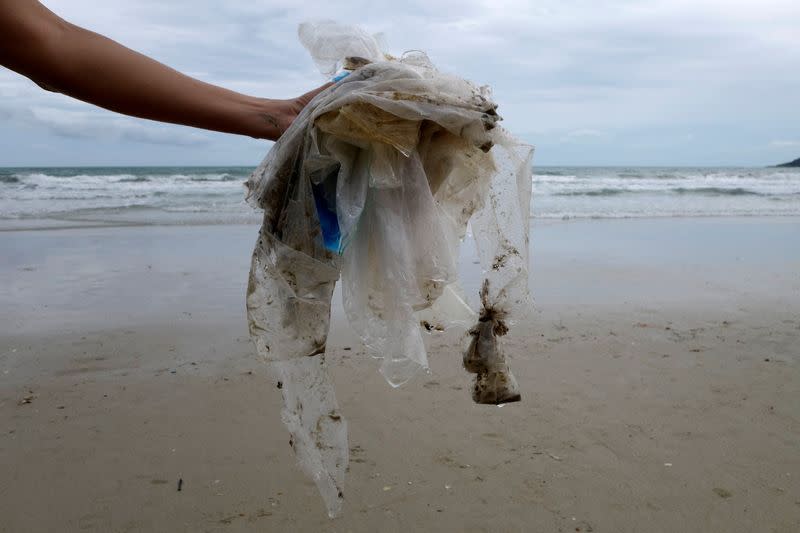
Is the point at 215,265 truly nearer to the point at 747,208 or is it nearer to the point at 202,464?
the point at 202,464

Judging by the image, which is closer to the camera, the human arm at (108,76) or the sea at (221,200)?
the human arm at (108,76)

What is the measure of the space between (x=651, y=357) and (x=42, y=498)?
369cm

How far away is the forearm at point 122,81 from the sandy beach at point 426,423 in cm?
186

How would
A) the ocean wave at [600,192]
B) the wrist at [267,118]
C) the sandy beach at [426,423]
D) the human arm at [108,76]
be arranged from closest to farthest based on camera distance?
the human arm at [108,76]
the wrist at [267,118]
the sandy beach at [426,423]
the ocean wave at [600,192]

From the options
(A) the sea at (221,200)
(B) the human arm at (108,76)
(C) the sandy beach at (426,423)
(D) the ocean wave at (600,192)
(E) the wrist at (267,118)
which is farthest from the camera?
(D) the ocean wave at (600,192)

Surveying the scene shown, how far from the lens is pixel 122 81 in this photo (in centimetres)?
131

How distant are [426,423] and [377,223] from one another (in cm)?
214

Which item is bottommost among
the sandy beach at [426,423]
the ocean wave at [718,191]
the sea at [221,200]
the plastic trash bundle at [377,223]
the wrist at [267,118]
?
the sandy beach at [426,423]

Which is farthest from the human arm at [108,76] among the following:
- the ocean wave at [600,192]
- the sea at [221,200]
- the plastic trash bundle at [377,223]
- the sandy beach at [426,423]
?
the ocean wave at [600,192]

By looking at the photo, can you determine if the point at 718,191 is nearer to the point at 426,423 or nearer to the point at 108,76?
the point at 426,423

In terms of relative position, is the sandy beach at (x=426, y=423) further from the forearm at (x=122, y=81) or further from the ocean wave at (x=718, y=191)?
the ocean wave at (x=718, y=191)

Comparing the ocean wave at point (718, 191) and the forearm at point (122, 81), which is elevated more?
the forearm at point (122, 81)

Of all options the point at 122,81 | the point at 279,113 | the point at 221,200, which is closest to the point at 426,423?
the point at 279,113

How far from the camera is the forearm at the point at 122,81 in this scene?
1235 millimetres
